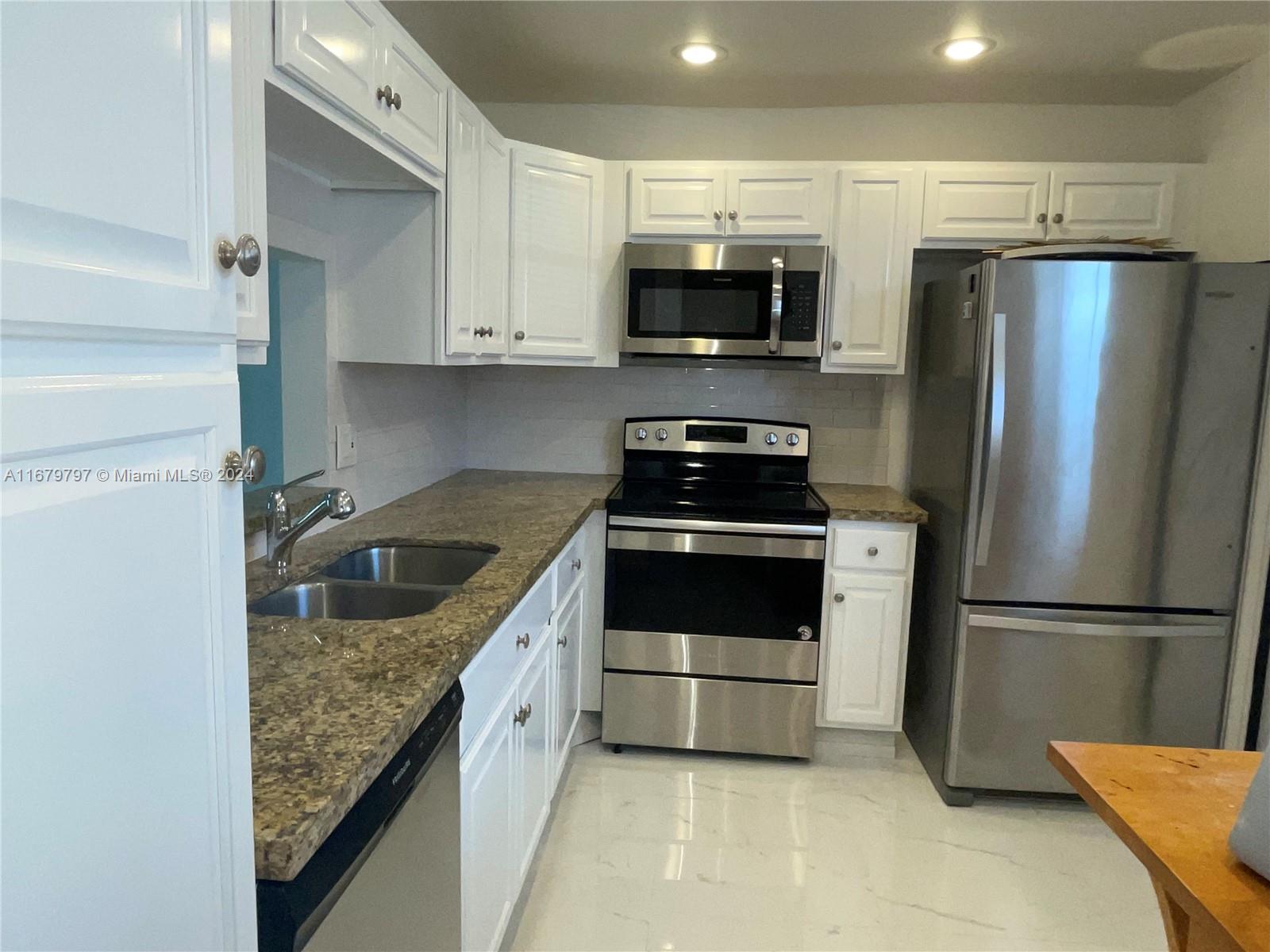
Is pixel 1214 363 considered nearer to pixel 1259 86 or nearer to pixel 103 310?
pixel 1259 86

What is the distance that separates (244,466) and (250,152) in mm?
706

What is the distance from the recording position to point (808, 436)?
123 inches

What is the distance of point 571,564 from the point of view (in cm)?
242

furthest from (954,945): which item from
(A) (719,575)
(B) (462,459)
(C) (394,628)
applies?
(B) (462,459)

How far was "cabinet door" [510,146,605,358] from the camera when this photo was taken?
268 centimetres

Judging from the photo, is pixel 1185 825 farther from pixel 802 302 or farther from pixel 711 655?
pixel 802 302

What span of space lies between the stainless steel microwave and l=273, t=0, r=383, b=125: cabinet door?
133 centimetres

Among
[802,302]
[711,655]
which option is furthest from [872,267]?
[711,655]

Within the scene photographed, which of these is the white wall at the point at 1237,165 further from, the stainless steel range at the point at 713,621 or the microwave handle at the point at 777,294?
the stainless steel range at the point at 713,621

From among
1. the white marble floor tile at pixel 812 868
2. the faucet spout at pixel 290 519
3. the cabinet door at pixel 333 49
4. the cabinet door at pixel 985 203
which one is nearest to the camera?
the cabinet door at pixel 333 49

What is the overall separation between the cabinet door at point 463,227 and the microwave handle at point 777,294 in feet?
3.33

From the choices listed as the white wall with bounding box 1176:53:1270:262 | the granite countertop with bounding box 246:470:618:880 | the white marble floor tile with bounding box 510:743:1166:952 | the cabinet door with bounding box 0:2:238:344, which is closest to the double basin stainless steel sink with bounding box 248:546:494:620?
the granite countertop with bounding box 246:470:618:880

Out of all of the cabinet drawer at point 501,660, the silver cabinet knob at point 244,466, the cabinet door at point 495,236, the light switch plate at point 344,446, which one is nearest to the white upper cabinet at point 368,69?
the cabinet door at point 495,236

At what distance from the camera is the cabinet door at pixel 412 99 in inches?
63.7
